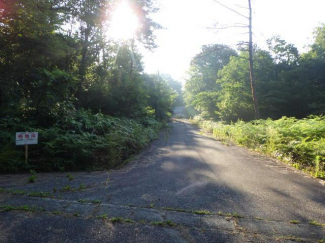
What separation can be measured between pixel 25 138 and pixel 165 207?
4820 millimetres

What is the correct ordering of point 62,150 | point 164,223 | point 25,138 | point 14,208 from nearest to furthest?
point 164,223 → point 14,208 → point 25,138 → point 62,150

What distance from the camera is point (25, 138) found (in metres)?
6.48

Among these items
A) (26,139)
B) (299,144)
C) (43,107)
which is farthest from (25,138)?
(299,144)

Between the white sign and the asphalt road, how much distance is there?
40.4 inches

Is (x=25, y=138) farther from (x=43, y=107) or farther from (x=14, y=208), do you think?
(x=14, y=208)

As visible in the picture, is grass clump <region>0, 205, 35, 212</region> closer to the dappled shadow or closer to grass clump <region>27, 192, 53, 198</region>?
grass clump <region>27, 192, 53, 198</region>

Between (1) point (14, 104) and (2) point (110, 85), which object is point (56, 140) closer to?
(1) point (14, 104)

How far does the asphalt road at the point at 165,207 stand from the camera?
2961 millimetres

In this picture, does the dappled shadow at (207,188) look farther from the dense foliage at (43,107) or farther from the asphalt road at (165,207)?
the dense foliage at (43,107)

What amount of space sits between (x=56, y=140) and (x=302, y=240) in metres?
6.56

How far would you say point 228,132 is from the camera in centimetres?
1548

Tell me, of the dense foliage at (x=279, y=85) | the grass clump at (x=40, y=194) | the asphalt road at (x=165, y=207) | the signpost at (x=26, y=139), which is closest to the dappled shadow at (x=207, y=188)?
the asphalt road at (x=165, y=207)

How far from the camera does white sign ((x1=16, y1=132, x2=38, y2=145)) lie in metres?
6.35

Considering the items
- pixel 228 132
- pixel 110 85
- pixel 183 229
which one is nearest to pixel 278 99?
pixel 228 132
